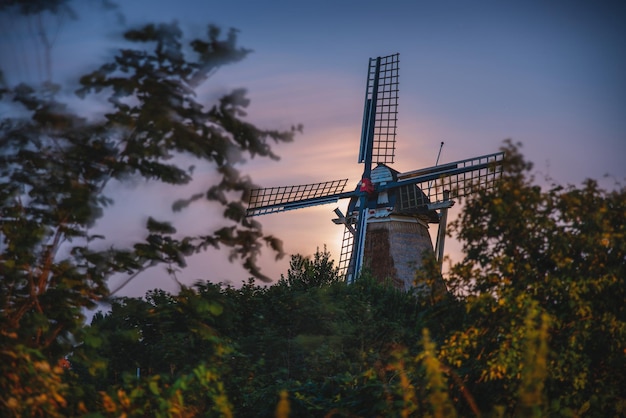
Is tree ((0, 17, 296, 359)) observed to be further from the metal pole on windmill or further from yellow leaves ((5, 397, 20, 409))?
the metal pole on windmill

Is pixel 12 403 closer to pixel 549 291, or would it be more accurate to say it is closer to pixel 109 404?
pixel 109 404

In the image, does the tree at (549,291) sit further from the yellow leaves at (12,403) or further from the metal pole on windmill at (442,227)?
the metal pole on windmill at (442,227)

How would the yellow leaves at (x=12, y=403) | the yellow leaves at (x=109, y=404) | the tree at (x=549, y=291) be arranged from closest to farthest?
Answer: 1. the yellow leaves at (x=12, y=403)
2. the yellow leaves at (x=109, y=404)
3. the tree at (x=549, y=291)

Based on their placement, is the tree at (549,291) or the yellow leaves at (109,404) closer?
the yellow leaves at (109,404)

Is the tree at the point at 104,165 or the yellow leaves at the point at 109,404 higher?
the tree at the point at 104,165

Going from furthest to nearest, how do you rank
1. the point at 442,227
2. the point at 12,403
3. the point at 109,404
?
the point at 442,227, the point at 109,404, the point at 12,403

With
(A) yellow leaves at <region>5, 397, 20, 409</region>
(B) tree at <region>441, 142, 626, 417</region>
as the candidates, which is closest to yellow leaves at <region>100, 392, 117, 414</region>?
(A) yellow leaves at <region>5, 397, 20, 409</region>

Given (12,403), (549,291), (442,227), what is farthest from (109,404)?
(442,227)

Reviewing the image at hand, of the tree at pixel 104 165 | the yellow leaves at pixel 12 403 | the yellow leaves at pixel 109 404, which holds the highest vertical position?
the tree at pixel 104 165

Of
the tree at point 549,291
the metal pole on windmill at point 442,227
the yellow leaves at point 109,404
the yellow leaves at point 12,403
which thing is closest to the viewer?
the yellow leaves at point 12,403

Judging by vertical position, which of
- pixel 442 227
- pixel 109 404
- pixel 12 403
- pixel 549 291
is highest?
pixel 442 227

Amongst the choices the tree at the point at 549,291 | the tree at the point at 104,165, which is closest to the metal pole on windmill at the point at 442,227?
the tree at the point at 549,291

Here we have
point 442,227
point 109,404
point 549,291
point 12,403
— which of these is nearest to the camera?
point 12,403

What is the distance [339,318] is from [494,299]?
20.1 meters
